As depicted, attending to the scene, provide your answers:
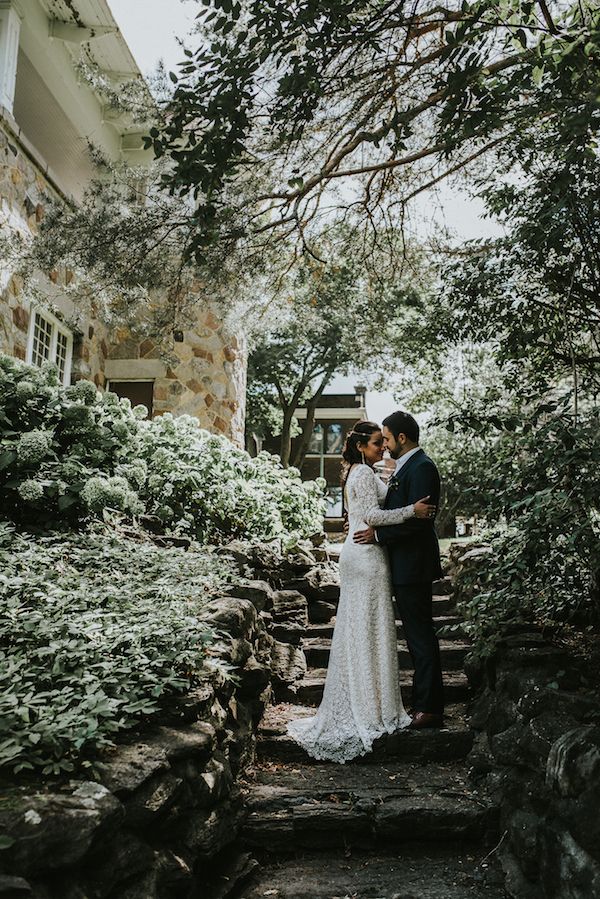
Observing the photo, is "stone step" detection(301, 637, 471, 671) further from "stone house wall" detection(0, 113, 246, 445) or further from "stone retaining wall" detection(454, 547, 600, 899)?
"stone house wall" detection(0, 113, 246, 445)

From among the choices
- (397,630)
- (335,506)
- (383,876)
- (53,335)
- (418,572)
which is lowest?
(383,876)

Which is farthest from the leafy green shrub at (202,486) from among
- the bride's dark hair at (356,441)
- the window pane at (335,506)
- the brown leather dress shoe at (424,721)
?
the window pane at (335,506)

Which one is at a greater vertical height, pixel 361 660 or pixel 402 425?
pixel 402 425

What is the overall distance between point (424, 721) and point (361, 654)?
57 centimetres

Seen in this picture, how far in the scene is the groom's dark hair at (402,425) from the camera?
5.25m

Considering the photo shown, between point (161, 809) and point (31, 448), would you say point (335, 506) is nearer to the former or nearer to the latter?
point (31, 448)

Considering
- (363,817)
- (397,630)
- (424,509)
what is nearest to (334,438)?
(397,630)

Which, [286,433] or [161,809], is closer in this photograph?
[161,809]

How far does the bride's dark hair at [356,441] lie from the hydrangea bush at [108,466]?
68.1 inches

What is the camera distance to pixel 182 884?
291cm

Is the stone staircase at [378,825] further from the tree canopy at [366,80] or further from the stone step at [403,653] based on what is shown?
the tree canopy at [366,80]

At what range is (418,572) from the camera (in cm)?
495

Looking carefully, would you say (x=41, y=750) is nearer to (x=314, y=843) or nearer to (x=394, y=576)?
(x=314, y=843)

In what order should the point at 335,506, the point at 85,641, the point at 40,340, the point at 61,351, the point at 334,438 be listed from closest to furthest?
the point at 85,641 → the point at 40,340 → the point at 61,351 → the point at 335,506 → the point at 334,438
